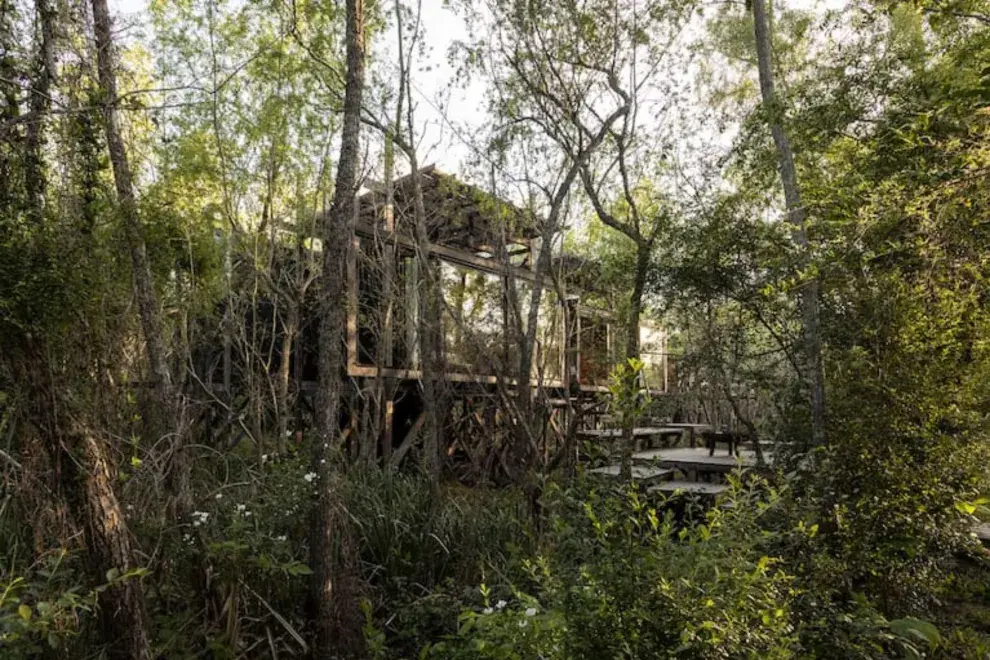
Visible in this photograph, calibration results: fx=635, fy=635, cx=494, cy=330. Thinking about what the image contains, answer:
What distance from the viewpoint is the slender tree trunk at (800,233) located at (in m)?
5.38

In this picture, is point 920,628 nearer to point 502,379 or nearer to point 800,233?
point 800,233

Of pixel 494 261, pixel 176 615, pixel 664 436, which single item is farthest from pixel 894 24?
pixel 176 615

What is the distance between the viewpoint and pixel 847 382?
4.85 meters

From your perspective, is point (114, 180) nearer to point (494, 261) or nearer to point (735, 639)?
point (735, 639)

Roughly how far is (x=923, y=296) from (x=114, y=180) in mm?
5507

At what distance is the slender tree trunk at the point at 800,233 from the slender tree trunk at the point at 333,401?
11.3ft

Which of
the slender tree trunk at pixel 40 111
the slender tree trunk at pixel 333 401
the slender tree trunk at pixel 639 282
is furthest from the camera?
the slender tree trunk at pixel 639 282

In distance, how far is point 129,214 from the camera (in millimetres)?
3939

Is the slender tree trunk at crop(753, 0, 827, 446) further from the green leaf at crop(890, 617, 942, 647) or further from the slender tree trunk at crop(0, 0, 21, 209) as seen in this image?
the slender tree trunk at crop(0, 0, 21, 209)

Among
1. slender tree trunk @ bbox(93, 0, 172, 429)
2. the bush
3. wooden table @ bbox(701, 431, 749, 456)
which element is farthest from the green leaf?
wooden table @ bbox(701, 431, 749, 456)

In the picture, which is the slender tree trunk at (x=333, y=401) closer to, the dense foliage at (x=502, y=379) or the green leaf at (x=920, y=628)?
the dense foliage at (x=502, y=379)

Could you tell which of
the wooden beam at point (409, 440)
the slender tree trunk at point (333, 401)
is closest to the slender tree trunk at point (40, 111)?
the slender tree trunk at point (333, 401)

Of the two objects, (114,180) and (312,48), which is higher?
(312,48)

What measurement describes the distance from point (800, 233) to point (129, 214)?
558 cm
